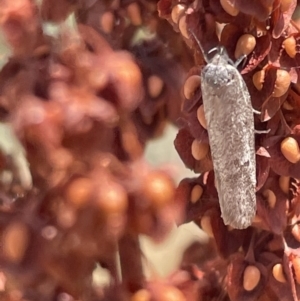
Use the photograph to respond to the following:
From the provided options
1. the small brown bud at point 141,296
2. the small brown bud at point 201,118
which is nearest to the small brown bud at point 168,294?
the small brown bud at point 141,296

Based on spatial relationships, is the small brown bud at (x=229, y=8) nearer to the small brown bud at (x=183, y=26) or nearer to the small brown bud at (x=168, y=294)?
the small brown bud at (x=183, y=26)

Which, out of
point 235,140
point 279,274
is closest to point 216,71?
point 235,140

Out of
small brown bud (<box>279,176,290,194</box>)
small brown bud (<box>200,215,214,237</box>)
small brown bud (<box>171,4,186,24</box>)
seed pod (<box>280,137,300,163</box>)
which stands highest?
small brown bud (<box>171,4,186,24</box>)

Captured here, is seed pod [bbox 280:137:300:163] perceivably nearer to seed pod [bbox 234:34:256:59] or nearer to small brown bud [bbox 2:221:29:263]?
seed pod [bbox 234:34:256:59]

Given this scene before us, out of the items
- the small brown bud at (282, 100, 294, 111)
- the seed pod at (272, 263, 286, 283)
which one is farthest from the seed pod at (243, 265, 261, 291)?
the small brown bud at (282, 100, 294, 111)

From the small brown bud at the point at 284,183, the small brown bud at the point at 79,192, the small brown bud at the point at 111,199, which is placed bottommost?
the small brown bud at the point at 284,183

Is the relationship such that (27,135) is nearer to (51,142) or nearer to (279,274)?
(51,142)

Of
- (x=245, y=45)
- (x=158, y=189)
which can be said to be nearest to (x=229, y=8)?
(x=245, y=45)
